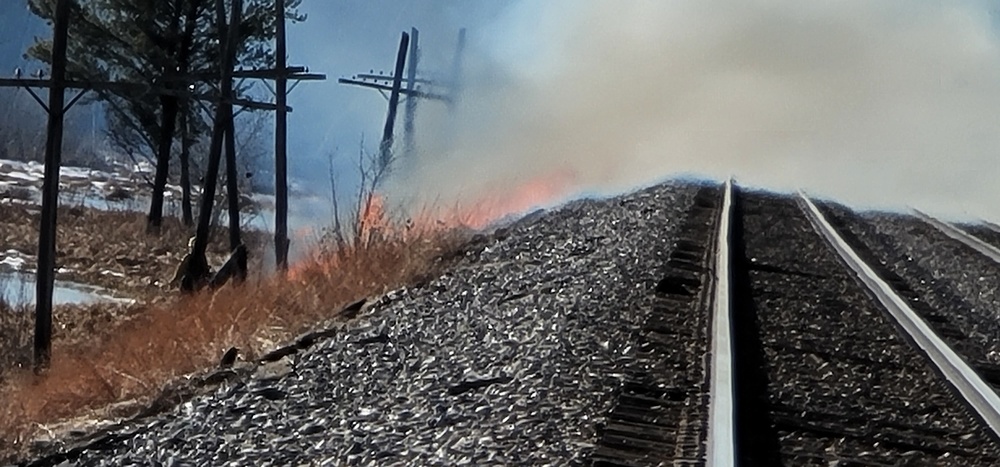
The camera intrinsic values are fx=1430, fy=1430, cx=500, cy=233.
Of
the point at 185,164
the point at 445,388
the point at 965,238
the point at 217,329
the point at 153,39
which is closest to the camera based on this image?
the point at 445,388

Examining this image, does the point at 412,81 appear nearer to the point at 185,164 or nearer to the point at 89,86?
the point at 185,164

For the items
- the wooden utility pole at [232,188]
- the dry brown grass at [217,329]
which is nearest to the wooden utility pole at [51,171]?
the dry brown grass at [217,329]

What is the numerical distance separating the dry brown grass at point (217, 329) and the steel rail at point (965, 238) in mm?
6766

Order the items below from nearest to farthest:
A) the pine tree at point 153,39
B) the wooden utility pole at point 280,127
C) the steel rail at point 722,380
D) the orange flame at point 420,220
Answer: the steel rail at point 722,380 < the orange flame at point 420,220 < the wooden utility pole at point 280,127 < the pine tree at point 153,39

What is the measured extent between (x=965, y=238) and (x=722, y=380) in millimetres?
12311

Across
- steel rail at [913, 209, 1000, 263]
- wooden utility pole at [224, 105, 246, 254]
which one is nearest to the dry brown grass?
steel rail at [913, 209, 1000, 263]

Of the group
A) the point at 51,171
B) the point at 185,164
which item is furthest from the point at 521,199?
the point at 185,164

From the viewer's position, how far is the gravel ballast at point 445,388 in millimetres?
6691

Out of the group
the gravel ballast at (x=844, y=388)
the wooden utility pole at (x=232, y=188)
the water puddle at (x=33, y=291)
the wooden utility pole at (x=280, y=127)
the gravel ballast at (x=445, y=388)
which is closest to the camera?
the gravel ballast at (x=445, y=388)

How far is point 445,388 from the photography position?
7.90m

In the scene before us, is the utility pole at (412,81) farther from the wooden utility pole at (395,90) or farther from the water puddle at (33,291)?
the water puddle at (33,291)

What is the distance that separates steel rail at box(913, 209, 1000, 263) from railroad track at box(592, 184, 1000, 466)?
157 inches

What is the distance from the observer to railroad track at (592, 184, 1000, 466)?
6789 mm

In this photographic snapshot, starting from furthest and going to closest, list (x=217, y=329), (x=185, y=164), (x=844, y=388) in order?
1. (x=185, y=164)
2. (x=217, y=329)
3. (x=844, y=388)
